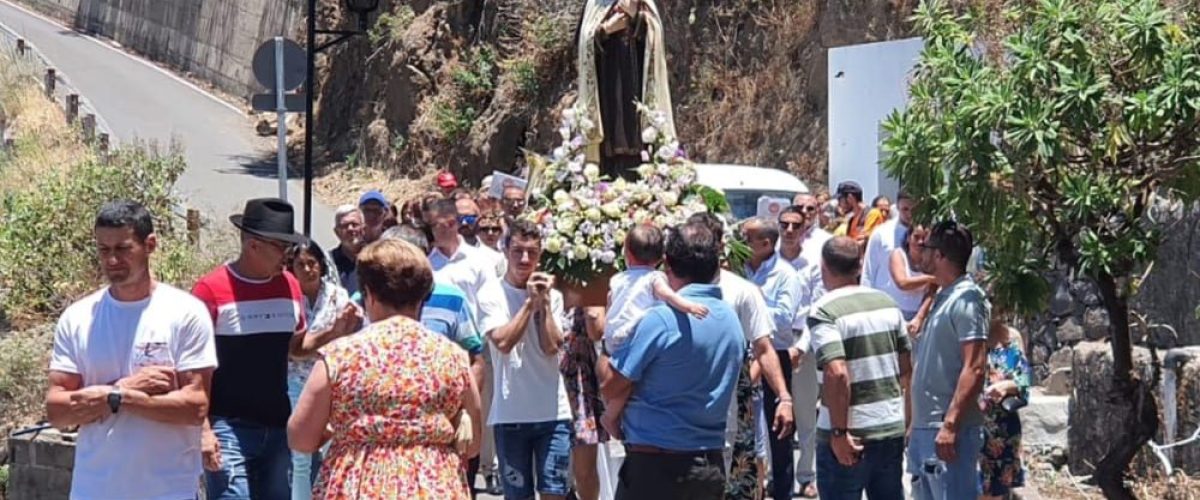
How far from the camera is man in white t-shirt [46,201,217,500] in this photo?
5992 mm

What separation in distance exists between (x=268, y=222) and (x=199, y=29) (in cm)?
3992

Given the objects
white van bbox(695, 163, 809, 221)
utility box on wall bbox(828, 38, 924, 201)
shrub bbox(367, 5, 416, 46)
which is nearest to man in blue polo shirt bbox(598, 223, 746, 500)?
utility box on wall bbox(828, 38, 924, 201)

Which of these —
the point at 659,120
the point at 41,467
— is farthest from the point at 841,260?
the point at 41,467

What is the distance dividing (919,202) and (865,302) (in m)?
0.53

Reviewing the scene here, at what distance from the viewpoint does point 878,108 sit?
15.4 m

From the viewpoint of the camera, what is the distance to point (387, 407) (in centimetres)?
529

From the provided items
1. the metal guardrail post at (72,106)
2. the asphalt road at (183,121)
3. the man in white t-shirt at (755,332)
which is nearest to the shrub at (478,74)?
the asphalt road at (183,121)

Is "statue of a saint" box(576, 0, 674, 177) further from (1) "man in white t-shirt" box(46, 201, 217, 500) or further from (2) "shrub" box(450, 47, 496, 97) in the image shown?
(2) "shrub" box(450, 47, 496, 97)

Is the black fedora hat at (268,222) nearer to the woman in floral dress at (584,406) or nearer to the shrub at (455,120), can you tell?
the woman in floral dress at (584,406)

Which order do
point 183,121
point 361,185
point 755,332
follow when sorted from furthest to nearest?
point 183,121
point 361,185
point 755,332

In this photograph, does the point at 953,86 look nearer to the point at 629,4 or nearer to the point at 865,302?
the point at 865,302

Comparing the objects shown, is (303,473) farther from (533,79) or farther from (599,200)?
(533,79)

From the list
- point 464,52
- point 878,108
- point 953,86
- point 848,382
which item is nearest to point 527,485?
point 848,382

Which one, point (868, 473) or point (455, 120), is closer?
point (868, 473)
